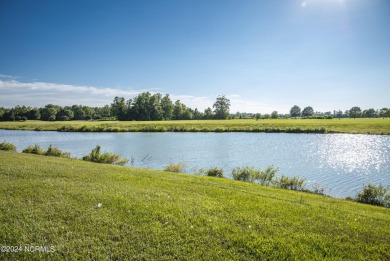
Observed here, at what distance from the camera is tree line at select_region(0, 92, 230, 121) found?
123 m

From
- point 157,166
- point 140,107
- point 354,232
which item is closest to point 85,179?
point 354,232

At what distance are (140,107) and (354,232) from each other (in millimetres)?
122277

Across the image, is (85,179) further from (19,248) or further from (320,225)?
(320,225)

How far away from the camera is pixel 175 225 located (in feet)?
22.2

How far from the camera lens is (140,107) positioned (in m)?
124

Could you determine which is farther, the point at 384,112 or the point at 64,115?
the point at 384,112

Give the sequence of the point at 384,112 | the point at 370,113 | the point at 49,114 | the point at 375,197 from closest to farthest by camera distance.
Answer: the point at 375,197 < the point at 49,114 < the point at 384,112 < the point at 370,113

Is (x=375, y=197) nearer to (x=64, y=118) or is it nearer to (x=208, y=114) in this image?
(x=208, y=114)

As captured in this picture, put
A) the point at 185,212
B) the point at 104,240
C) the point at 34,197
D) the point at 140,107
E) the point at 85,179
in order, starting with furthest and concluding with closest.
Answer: the point at 140,107 → the point at 85,179 → the point at 34,197 → the point at 185,212 → the point at 104,240

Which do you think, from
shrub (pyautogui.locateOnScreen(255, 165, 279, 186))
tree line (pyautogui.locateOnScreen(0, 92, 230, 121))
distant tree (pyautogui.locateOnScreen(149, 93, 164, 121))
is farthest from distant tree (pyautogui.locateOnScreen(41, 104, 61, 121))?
shrub (pyautogui.locateOnScreen(255, 165, 279, 186))

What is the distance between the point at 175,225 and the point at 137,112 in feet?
395

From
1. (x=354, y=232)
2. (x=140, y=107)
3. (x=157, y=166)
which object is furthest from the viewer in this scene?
(x=140, y=107)

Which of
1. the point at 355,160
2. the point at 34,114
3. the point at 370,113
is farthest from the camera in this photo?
the point at 370,113

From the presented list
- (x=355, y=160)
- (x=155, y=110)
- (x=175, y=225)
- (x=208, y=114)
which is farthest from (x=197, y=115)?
(x=175, y=225)
